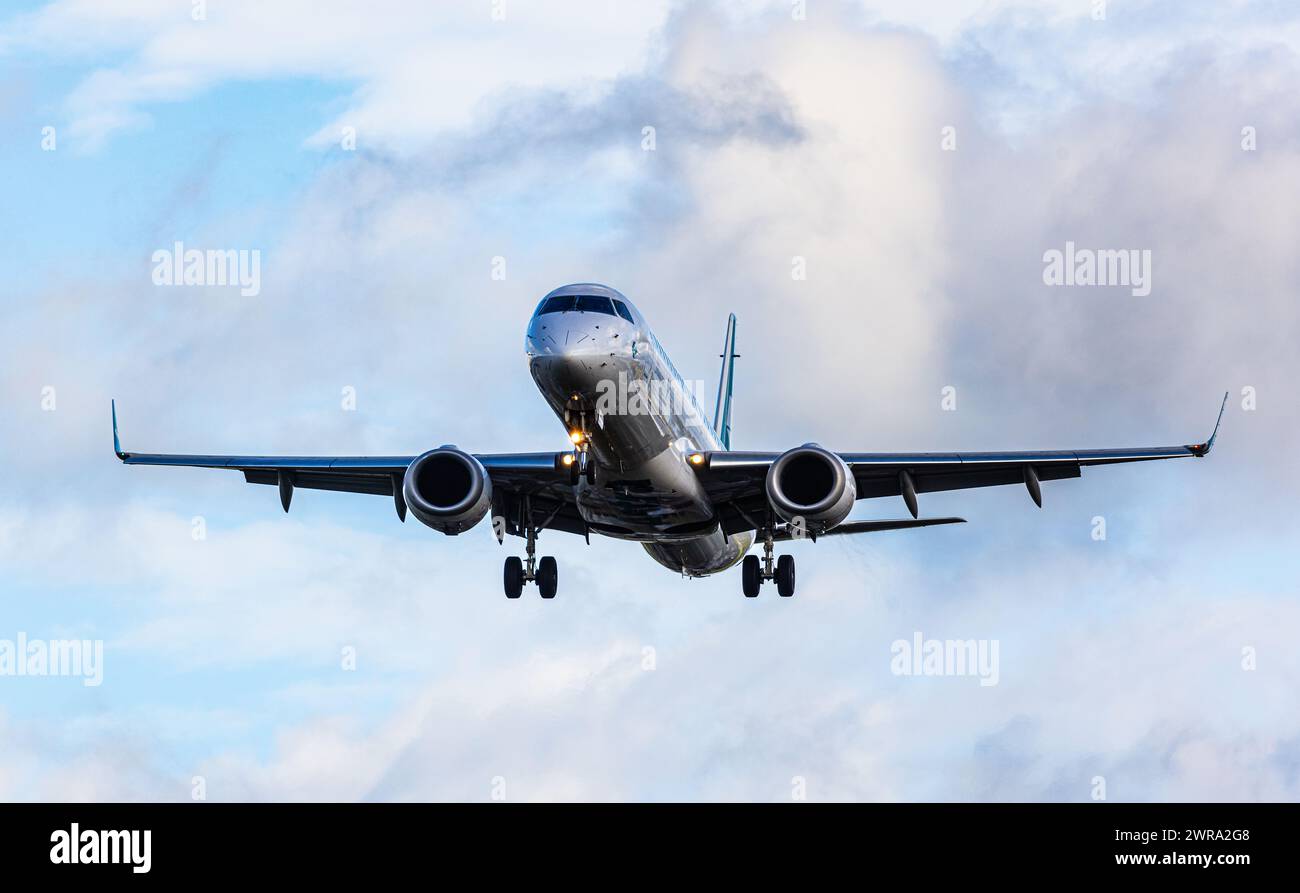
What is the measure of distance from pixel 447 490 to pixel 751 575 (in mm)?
9766

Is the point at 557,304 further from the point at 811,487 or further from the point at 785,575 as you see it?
the point at 785,575

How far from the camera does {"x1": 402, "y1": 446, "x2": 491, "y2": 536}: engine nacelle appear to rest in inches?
1996

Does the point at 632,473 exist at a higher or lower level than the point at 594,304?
lower

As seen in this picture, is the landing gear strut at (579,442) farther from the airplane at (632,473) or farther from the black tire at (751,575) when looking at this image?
the black tire at (751,575)

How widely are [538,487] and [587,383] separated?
8.08 meters

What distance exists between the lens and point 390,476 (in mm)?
55594
